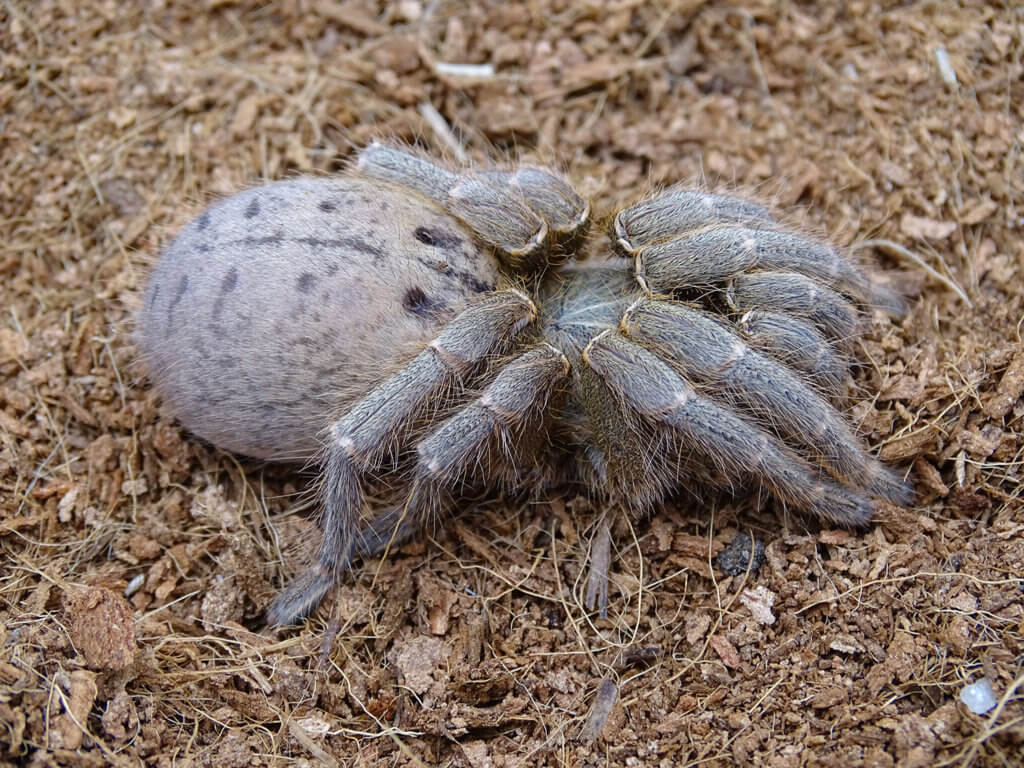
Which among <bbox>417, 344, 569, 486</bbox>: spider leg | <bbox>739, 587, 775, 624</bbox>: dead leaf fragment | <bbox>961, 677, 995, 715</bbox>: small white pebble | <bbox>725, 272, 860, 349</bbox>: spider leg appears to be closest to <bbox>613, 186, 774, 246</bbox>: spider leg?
<bbox>725, 272, 860, 349</bbox>: spider leg

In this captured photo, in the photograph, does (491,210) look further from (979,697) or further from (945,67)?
(945,67)

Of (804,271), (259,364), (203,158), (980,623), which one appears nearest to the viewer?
(980,623)

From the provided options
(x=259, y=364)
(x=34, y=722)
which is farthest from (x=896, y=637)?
(x=34, y=722)

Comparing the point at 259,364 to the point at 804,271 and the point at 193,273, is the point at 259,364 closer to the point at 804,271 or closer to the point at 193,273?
the point at 193,273

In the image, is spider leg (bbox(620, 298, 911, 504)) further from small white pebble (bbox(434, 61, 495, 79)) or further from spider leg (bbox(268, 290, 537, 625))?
small white pebble (bbox(434, 61, 495, 79))

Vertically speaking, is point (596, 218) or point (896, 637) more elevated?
point (596, 218)

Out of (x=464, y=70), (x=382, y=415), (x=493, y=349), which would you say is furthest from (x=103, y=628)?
(x=464, y=70)
